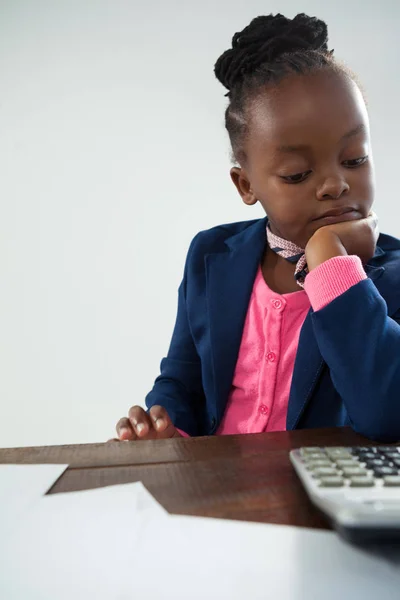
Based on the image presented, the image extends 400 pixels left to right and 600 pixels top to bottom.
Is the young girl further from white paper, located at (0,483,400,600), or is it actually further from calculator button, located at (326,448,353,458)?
white paper, located at (0,483,400,600)

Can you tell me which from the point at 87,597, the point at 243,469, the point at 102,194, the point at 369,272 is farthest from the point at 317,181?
the point at 102,194

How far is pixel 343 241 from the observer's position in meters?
0.77

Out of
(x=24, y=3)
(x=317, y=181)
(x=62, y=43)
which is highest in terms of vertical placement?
→ (x=24, y=3)

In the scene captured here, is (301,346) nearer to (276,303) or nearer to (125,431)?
(276,303)

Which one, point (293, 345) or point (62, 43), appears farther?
point (62, 43)

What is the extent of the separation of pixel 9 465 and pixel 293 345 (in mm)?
430

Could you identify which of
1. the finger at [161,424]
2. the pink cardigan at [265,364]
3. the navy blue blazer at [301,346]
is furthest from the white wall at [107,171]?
the finger at [161,424]

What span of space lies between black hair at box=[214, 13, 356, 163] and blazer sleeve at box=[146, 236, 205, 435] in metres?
0.21

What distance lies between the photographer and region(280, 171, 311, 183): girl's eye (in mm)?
774

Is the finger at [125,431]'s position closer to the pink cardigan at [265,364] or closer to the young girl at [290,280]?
the young girl at [290,280]

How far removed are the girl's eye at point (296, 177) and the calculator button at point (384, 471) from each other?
44 cm

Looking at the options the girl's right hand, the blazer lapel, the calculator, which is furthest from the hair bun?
the calculator

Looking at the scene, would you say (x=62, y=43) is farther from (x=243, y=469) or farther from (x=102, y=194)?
(x=243, y=469)

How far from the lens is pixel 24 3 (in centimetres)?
189
